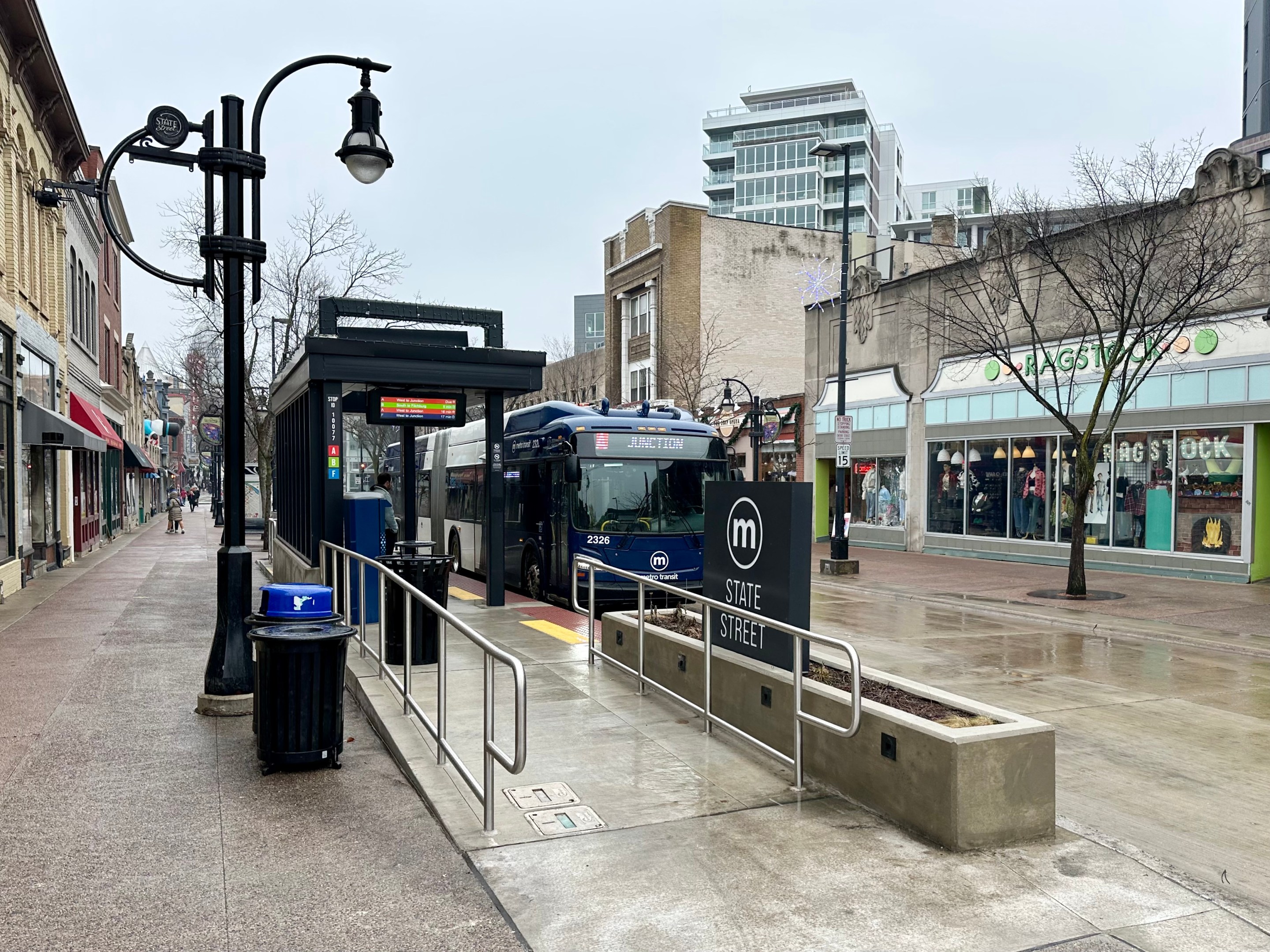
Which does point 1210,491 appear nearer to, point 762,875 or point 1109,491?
point 1109,491

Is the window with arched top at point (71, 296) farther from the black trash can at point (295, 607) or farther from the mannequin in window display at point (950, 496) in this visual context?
the mannequin in window display at point (950, 496)

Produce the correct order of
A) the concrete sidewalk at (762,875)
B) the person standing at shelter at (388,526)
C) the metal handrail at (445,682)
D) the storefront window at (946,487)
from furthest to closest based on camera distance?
the storefront window at (946,487) < the person standing at shelter at (388,526) < the metal handrail at (445,682) < the concrete sidewalk at (762,875)

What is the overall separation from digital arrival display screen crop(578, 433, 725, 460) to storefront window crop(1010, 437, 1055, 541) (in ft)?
35.3

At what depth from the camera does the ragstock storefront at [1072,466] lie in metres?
18.0

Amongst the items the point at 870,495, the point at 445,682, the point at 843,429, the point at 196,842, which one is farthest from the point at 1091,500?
the point at 196,842

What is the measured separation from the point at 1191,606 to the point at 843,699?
11782 mm

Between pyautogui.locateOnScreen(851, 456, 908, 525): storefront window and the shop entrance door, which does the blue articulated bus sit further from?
pyautogui.locateOnScreen(851, 456, 908, 525): storefront window

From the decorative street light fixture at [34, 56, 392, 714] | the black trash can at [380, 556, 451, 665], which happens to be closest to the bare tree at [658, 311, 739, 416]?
the black trash can at [380, 556, 451, 665]

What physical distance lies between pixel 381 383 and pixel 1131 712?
826 cm

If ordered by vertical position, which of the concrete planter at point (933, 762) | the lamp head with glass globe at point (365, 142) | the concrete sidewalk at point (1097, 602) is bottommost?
the concrete sidewalk at point (1097, 602)

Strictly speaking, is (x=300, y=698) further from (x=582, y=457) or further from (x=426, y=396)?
(x=582, y=457)

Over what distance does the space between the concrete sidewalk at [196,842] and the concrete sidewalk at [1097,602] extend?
24.3 ft

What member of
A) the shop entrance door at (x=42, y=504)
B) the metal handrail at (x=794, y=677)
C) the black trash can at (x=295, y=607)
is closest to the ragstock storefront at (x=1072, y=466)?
the metal handrail at (x=794, y=677)

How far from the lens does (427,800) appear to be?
216 inches
